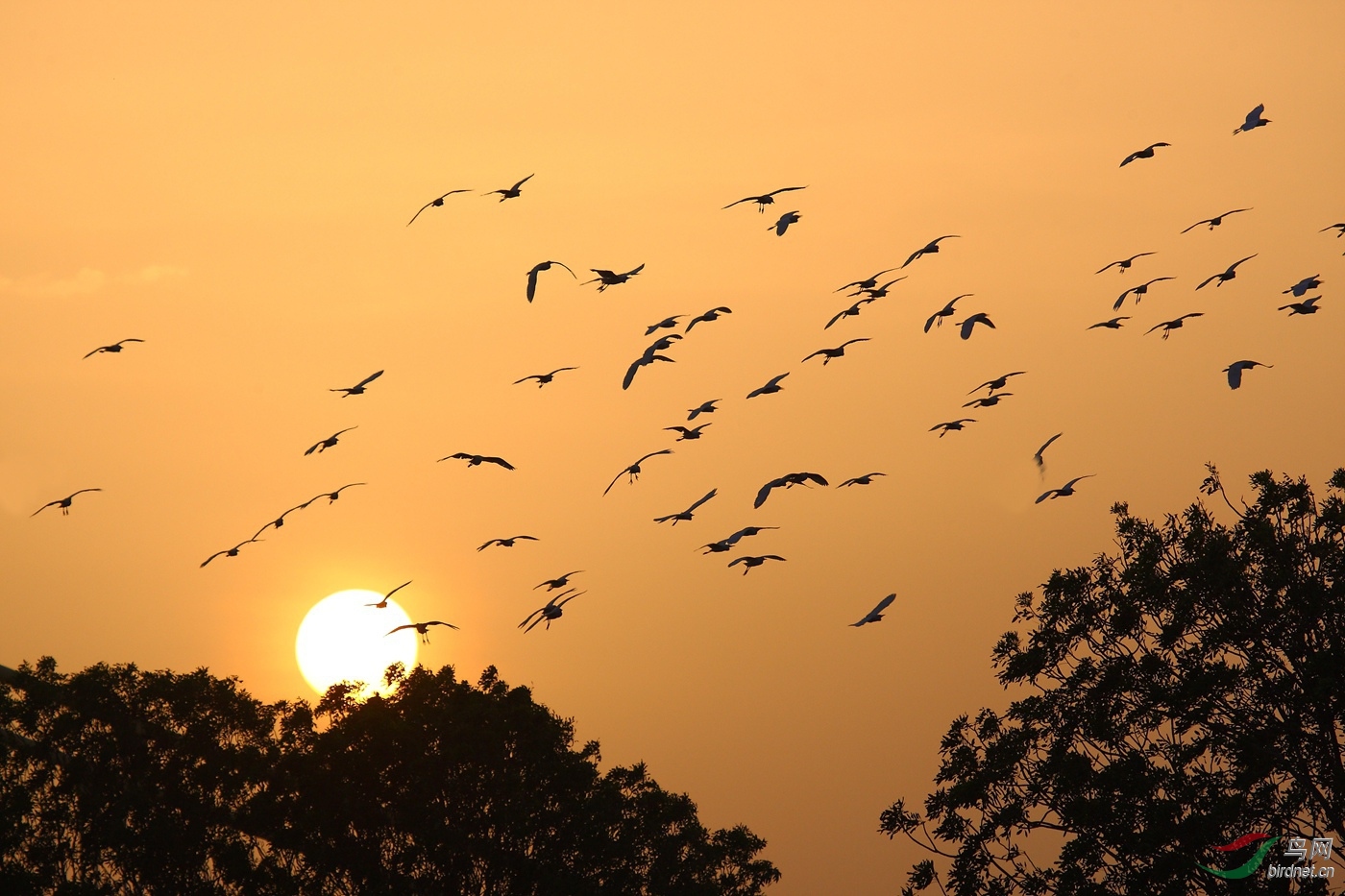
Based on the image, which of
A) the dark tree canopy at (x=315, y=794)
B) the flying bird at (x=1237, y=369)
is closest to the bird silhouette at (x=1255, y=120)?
the flying bird at (x=1237, y=369)

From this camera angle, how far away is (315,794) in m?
46.6

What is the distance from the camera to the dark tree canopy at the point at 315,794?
44281mm

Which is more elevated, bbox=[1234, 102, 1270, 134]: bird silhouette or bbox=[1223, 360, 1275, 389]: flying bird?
bbox=[1234, 102, 1270, 134]: bird silhouette

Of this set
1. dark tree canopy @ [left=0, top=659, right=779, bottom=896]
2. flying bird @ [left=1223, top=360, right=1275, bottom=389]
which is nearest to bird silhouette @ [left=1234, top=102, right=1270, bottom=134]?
flying bird @ [left=1223, top=360, right=1275, bottom=389]

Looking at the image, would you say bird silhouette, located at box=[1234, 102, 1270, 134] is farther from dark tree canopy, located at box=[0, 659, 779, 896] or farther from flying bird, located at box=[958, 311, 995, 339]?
dark tree canopy, located at box=[0, 659, 779, 896]

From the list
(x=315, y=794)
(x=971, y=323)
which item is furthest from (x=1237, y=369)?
(x=315, y=794)

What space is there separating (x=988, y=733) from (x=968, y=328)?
32.9 ft

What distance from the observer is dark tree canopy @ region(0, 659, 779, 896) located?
4428 centimetres

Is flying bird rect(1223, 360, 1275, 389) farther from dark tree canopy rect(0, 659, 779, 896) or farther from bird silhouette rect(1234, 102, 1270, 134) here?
dark tree canopy rect(0, 659, 779, 896)

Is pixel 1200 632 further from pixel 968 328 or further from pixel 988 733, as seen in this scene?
pixel 968 328

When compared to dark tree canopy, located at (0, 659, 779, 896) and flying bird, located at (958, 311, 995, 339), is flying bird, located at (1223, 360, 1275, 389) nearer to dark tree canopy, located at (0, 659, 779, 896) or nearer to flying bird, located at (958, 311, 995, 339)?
flying bird, located at (958, 311, 995, 339)

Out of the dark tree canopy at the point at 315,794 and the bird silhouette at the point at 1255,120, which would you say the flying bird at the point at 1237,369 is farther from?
the dark tree canopy at the point at 315,794

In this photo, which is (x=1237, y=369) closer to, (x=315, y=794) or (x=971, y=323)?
(x=971, y=323)

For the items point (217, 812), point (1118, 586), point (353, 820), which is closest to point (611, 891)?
point (353, 820)
